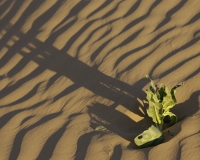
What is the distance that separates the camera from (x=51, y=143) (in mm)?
3273

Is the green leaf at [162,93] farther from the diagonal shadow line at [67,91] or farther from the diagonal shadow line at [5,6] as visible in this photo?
the diagonal shadow line at [5,6]

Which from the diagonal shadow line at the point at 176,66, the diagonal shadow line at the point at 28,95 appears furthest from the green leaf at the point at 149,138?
the diagonal shadow line at the point at 28,95

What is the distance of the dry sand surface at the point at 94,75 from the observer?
3.16 meters

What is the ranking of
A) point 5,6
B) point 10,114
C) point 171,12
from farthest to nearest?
point 5,6, point 171,12, point 10,114

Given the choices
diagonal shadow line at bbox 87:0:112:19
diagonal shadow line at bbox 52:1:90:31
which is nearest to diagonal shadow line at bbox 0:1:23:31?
diagonal shadow line at bbox 52:1:90:31

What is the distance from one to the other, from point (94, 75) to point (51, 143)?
0.93 meters

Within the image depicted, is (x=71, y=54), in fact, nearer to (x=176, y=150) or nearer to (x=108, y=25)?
(x=108, y=25)

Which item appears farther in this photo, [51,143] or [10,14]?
[10,14]

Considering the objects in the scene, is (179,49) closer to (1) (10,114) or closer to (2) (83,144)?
(2) (83,144)

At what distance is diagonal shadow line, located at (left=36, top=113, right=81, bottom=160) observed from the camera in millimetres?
3162

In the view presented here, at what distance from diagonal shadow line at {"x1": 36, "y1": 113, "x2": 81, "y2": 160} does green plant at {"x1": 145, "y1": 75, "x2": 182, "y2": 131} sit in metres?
0.65

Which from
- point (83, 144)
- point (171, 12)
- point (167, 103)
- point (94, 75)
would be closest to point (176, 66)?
point (167, 103)

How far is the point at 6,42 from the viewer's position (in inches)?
195

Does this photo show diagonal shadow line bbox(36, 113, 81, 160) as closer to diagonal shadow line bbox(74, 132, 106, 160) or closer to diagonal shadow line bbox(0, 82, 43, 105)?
diagonal shadow line bbox(74, 132, 106, 160)
